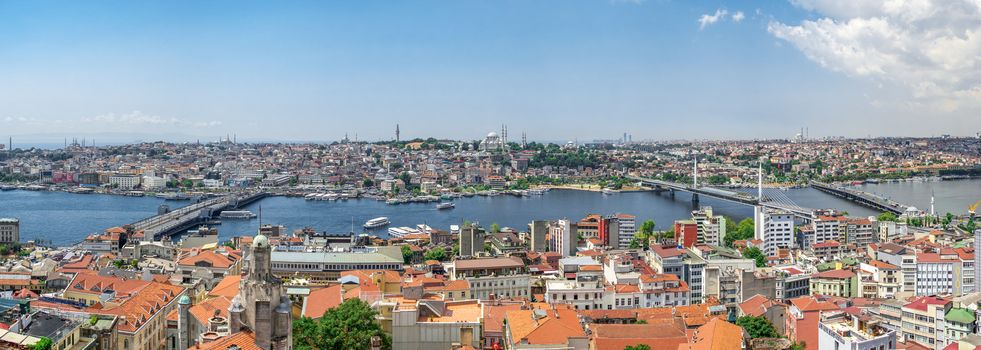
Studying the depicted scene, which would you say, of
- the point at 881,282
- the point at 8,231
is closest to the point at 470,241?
the point at 881,282

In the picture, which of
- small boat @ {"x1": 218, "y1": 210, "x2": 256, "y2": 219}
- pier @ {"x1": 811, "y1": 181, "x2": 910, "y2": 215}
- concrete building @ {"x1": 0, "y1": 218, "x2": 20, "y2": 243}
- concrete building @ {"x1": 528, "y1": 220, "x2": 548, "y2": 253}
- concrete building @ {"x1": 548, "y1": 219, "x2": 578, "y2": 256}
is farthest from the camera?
small boat @ {"x1": 218, "y1": 210, "x2": 256, "y2": 219}

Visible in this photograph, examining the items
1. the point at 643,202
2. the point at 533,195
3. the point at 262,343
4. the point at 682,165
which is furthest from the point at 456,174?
the point at 262,343

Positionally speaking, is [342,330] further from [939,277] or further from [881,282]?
[939,277]

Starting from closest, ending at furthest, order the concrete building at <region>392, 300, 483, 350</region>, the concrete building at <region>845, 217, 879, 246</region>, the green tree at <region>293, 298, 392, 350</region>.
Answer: the green tree at <region>293, 298, 392, 350</region> < the concrete building at <region>392, 300, 483, 350</region> < the concrete building at <region>845, 217, 879, 246</region>

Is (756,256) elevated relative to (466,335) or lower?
lower

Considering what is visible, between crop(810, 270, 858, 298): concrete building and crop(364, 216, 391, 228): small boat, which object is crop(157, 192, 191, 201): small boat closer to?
crop(364, 216, 391, 228): small boat

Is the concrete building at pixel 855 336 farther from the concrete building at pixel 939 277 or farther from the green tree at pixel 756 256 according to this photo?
the green tree at pixel 756 256

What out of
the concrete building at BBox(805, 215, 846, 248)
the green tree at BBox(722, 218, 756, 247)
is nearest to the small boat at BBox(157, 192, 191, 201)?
the green tree at BBox(722, 218, 756, 247)
